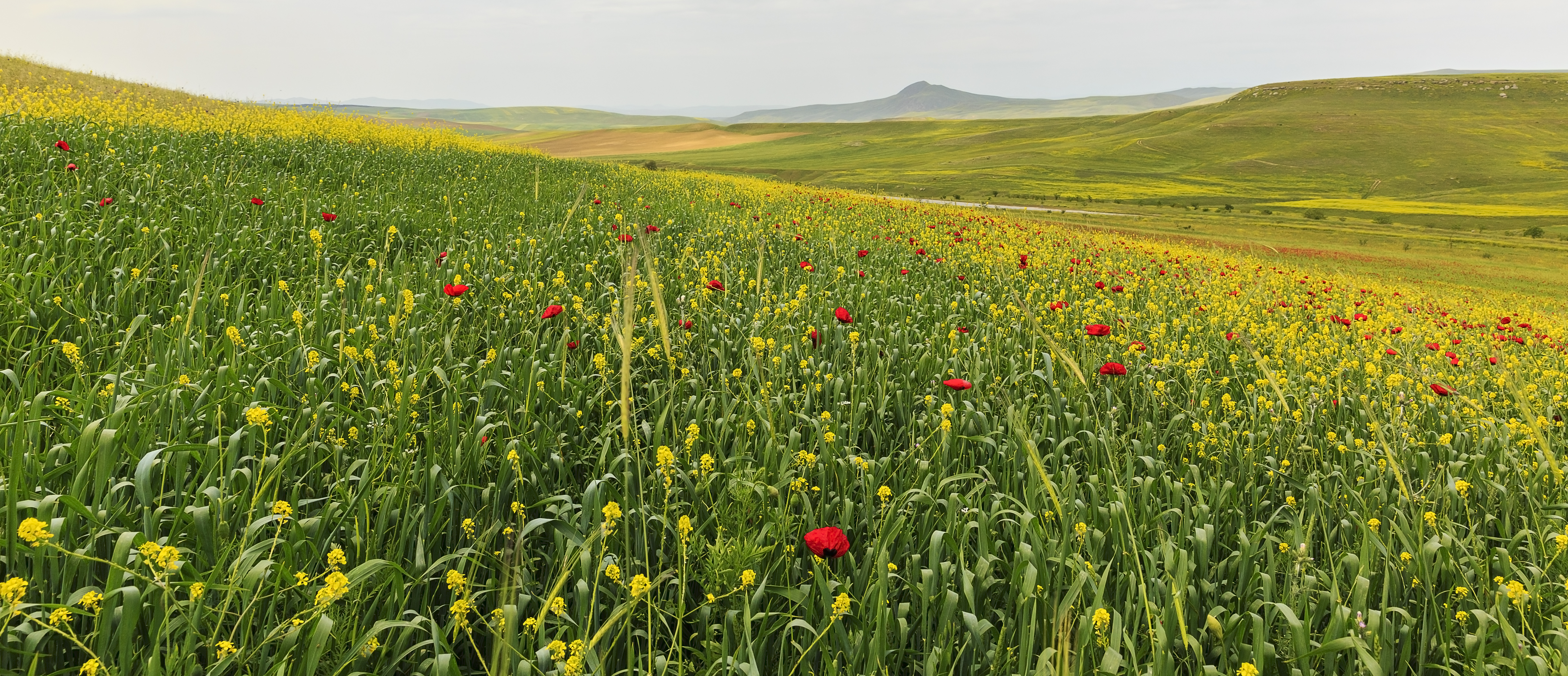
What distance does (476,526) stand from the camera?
2471mm

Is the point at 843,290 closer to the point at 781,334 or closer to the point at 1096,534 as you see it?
the point at 781,334

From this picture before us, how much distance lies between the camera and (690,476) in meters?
2.86

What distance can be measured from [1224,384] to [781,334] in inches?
127

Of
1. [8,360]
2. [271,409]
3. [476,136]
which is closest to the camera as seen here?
[271,409]

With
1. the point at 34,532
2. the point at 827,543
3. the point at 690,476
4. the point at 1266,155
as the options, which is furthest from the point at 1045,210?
the point at 1266,155

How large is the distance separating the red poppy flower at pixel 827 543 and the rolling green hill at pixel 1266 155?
49.8 m

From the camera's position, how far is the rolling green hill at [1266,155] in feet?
207

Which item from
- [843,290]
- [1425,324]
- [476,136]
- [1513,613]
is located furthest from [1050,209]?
[1513,613]

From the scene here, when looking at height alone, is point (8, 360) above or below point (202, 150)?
below

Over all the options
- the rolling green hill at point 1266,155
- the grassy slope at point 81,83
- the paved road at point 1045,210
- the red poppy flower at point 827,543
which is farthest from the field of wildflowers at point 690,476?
the rolling green hill at point 1266,155

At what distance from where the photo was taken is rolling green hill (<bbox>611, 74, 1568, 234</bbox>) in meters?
63.0

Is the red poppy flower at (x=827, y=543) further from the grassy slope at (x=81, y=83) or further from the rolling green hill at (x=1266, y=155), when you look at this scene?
the rolling green hill at (x=1266, y=155)

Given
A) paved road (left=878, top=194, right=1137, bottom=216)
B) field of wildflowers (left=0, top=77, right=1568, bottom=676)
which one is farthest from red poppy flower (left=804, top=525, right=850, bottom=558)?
paved road (left=878, top=194, right=1137, bottom=216)

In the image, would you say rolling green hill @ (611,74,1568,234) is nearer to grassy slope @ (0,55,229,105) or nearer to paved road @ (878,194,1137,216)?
paved road @ (878,194,1137,216)
